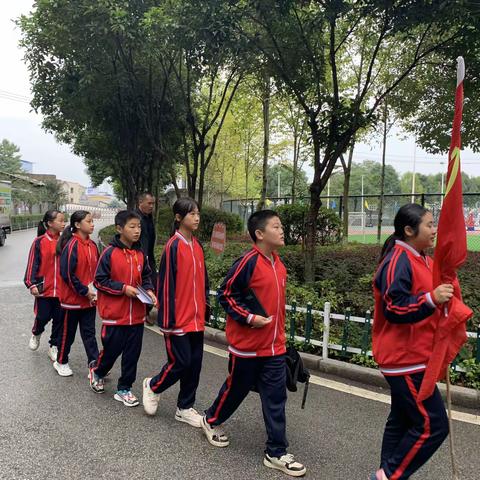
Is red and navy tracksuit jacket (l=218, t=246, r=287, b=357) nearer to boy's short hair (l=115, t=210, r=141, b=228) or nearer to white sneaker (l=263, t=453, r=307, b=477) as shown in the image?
white sneaker (l=263, t=453, r=307, b=477)

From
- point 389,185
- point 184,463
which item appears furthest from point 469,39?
point 389,185

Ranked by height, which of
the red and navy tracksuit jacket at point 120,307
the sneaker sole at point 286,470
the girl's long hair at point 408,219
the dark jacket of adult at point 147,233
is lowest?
the sneaker sole at point 286,470

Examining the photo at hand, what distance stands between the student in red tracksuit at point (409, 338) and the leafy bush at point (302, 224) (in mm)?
9868

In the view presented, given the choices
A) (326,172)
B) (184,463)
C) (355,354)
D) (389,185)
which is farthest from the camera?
(389,185)

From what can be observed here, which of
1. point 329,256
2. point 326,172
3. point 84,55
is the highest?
point 84,55

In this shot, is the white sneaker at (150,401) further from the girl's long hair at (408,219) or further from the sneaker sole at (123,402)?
the girl's long hair at (408,219)

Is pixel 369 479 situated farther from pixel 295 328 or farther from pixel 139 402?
pixel 295 328

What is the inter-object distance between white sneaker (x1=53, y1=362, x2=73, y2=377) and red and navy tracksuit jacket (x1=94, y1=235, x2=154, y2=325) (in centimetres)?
105

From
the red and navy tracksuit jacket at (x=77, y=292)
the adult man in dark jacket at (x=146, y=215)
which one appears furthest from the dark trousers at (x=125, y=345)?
the adult man in dark jacket at (x=146, y=215)

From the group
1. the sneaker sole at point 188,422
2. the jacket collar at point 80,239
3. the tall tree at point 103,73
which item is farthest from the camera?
the tall tree at point 103,73

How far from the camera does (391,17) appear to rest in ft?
19.7

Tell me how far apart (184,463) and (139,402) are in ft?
3.48

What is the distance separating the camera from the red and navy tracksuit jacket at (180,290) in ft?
11.1

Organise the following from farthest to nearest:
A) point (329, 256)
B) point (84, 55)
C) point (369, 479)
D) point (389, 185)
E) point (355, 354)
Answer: point (389, 185), point (84, 55), point (329, 256), point (355, 354), point (369, 479)
